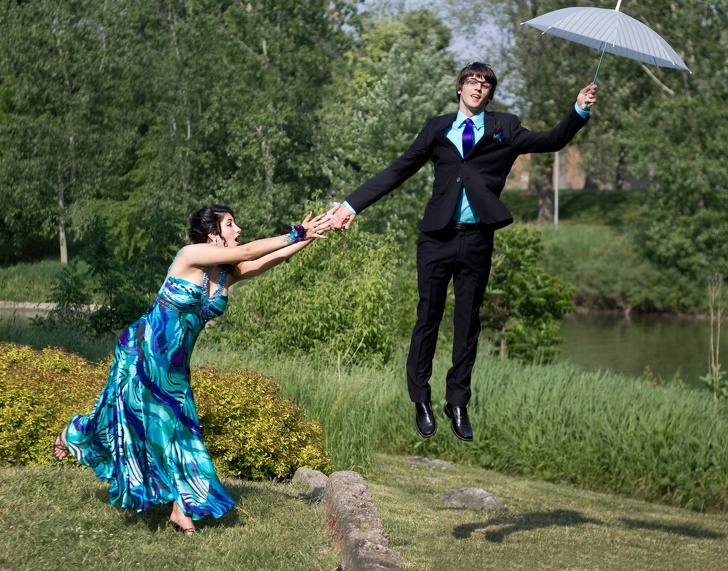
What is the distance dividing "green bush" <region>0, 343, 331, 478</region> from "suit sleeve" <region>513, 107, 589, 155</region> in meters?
3.67

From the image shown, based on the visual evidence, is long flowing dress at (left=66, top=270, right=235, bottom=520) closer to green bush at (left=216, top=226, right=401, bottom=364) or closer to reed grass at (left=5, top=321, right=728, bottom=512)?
reed grass at (left=5, top=321, right=728, bottom=512)

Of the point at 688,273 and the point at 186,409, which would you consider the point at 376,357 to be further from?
the point at 688,273

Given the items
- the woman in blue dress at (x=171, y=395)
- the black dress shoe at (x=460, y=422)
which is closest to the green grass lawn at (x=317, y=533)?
the woman in blue dress at (x=171, y=395)

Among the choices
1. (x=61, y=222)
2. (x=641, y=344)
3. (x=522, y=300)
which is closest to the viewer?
(x=522, y=300)

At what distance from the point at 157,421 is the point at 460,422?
1930 mm

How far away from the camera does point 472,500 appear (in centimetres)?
1082

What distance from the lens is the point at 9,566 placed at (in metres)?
6.41

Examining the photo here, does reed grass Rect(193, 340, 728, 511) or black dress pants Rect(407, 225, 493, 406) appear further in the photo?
reed grass Rect(193, 340, 728, 511)

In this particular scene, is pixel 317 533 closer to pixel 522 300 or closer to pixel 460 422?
pixel 460 422

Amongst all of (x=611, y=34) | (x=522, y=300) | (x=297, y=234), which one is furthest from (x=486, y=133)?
(x=522, y=300)

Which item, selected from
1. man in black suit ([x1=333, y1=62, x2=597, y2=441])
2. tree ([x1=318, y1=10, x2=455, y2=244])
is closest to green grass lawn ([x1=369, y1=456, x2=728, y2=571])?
man in black suit ([x1=333, y1=62, x2=597, y2=441])

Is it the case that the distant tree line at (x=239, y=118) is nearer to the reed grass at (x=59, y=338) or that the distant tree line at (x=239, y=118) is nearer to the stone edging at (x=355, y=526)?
the reed grass at (x=59, y=338)

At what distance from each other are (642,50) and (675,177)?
3228 cm

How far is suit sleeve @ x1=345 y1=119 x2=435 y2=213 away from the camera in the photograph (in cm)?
714
